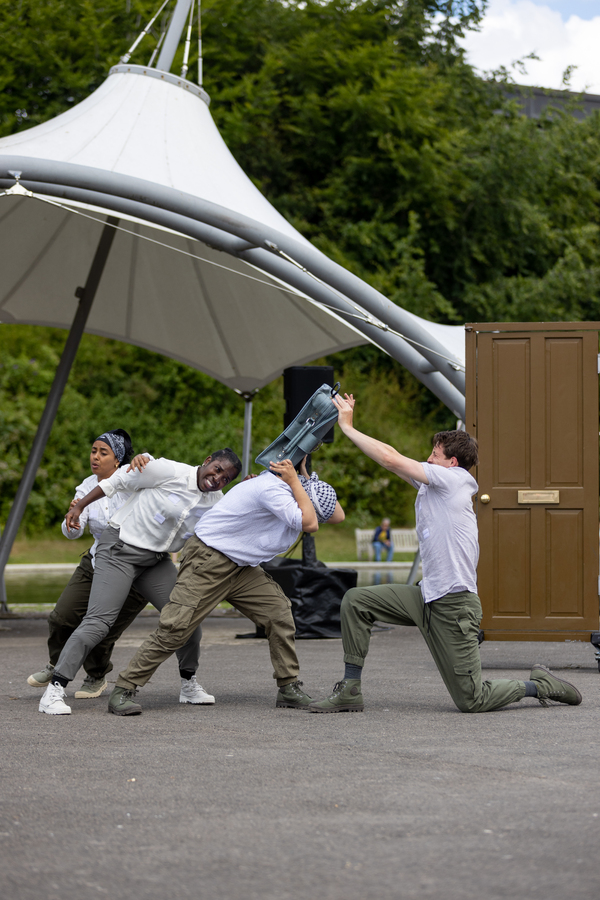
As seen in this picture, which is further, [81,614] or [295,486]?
[81,614]

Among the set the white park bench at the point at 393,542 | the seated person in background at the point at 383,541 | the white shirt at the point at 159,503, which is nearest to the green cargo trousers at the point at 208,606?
the white shirt at the point at 159,503

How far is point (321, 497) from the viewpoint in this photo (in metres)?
5.84

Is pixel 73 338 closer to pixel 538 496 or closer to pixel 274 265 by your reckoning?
pixel 274 265

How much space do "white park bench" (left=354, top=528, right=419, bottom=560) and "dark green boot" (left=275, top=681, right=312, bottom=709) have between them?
52.5 feet

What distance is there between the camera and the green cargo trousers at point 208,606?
19.0ft

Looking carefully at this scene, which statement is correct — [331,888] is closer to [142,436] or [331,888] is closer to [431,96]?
[142,436]

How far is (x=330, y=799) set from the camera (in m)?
3.98

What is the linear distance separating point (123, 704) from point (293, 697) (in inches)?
39.2

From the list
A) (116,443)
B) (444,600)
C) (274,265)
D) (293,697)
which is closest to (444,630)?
(444,600)

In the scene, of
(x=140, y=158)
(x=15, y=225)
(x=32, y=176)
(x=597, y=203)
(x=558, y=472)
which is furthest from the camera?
(x=597, y=203)

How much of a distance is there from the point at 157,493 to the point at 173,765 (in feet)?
6.36

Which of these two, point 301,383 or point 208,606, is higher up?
point 301,383

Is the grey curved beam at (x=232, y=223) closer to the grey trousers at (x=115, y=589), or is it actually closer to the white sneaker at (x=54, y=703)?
the grey trousers at (x=115, y=589)

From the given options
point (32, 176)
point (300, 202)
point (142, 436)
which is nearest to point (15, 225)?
point (32, 176)
